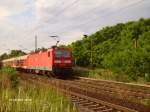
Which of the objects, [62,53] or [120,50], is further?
[120,50]

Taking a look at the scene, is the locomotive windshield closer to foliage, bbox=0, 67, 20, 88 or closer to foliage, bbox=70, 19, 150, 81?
foliage, bbox=70, 19, 150, 81

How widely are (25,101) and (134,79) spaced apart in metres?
19.2

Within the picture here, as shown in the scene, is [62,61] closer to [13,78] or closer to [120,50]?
[120,50]

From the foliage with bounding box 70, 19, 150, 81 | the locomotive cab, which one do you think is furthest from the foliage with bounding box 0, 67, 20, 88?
the locomotive cab

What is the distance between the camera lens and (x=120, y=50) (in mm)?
36438

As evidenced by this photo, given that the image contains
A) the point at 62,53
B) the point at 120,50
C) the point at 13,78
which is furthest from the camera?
the point at 120,50

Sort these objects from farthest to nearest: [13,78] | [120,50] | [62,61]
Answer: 1. [120,50]
2. [62,61]
3. [13,78]

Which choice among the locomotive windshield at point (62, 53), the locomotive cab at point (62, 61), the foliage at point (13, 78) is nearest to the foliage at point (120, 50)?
the locomotive cab at point (62, 61)

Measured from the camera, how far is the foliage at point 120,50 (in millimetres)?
27625

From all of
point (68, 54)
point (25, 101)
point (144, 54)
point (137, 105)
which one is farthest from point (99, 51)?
point (25, 101)

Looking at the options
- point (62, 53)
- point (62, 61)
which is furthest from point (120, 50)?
point (62, 61)

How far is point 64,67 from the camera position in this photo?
34312 mm

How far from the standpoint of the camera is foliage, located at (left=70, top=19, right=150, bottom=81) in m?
27.6

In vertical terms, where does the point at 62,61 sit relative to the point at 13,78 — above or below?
above
